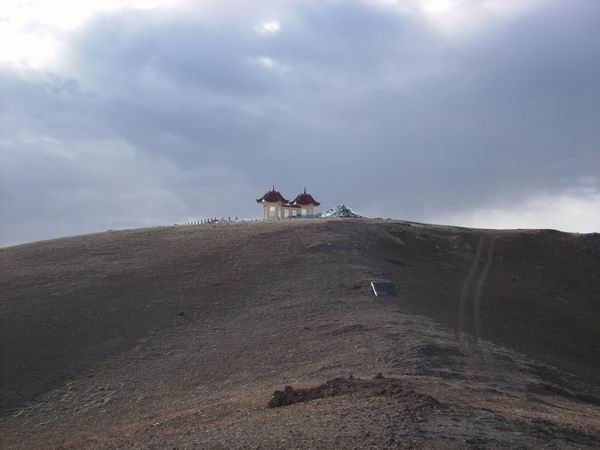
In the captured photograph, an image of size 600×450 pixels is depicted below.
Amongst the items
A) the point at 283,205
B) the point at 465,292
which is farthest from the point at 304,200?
the point at 465,292

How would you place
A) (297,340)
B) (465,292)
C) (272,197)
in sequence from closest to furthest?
(297,340), (465,292), (272,197)

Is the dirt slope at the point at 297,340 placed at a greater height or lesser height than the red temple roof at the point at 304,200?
lesser

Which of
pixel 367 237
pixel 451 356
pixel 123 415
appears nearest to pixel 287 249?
pixel 367 237

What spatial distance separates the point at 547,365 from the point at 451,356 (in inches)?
131

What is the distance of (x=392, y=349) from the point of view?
19.6 m

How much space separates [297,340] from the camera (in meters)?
21.4

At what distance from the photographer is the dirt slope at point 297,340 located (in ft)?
43.7

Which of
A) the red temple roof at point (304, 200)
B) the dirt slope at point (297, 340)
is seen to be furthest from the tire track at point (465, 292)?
the red temple roof at point (304, 200)

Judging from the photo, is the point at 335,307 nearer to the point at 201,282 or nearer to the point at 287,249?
the point at 201,282

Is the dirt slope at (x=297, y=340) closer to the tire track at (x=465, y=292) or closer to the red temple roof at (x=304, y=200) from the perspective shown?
the tire track at (x=465, y=292)

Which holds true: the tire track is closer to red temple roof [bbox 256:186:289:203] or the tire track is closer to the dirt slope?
the dirt slope

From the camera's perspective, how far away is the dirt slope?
43.7 ft

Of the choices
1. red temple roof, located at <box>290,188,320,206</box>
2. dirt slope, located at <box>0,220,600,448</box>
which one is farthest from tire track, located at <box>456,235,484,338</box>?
red temple roof, located at <box>290,188,320,206</box>

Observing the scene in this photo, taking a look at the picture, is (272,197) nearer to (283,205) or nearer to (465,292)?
(283,205)
